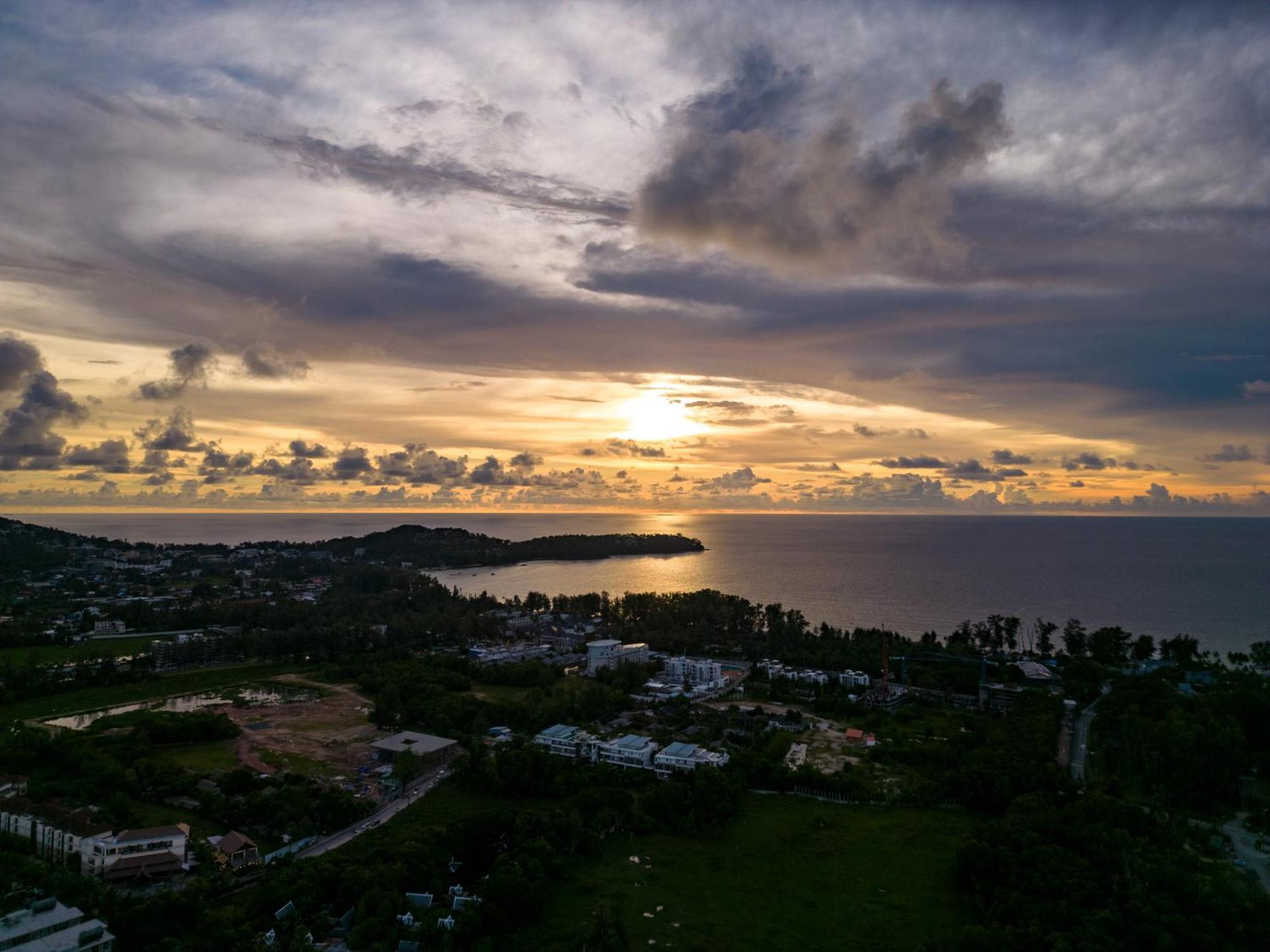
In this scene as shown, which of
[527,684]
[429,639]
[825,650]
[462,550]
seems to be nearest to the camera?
[527,684]

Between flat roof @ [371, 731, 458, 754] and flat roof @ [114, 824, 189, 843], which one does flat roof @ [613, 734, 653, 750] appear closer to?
flat roof @ [371, 731, 458, 754]

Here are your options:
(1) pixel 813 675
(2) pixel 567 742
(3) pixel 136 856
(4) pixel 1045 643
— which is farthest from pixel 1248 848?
(3) pixel 136 856

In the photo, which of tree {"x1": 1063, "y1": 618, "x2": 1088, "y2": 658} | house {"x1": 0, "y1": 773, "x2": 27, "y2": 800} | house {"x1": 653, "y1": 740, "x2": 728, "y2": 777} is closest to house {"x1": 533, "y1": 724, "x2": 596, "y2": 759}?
house {"x1": 653, "y1": 740, "x2": 728, "y2": 777}

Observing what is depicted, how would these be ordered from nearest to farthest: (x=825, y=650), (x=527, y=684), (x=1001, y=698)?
(x=1001, y=698) → (x=527, y=684) → (x=825, y=650)

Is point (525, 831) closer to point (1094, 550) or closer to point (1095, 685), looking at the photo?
point (1095, 685)

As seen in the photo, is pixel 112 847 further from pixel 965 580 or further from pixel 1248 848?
pixel 965 580

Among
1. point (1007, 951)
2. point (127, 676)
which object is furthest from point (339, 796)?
point (127, 676)
